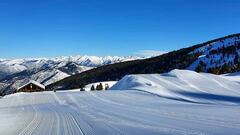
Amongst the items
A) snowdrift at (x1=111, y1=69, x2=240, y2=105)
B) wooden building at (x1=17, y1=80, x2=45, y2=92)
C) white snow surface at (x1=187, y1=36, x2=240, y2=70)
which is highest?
white snow surface at (x1=187, y1=36, x2=240, y2=70)

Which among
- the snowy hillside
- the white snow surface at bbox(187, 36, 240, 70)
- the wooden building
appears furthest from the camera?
the white snow surface at bbox(187, 36, 240, 70)

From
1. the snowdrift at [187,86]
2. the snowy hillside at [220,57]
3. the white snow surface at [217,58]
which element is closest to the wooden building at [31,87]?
the snowdrift at [187,86]

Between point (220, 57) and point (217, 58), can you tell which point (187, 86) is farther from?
point (220, 57)

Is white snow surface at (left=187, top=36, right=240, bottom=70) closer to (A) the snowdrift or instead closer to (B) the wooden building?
(B) the wooden building

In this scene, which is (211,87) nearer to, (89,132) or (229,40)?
(89,132)

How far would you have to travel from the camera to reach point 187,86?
38438 millimetres

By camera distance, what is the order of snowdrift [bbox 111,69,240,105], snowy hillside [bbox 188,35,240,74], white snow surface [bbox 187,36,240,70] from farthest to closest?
white snow surface [bbox 187,36,240,70] → snowy hillside [bbox 188,35,240,74] → snowdrift [bbox 111,69,240,105]

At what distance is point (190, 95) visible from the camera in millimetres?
31266

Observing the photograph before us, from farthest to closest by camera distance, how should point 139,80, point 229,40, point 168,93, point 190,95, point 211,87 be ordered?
point 229,40
point 139,80
point 211,87
point 168,93
point 190,95

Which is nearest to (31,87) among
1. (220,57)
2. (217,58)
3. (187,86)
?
(187,86)

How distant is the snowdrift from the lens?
30.4m

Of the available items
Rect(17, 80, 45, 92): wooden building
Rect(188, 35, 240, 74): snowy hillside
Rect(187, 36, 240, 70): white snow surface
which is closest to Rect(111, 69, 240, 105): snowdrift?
Rect(17, 80, 45, 92): wooden building

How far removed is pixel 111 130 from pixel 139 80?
106 ft

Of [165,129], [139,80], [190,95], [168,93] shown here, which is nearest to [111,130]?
[165,129]
